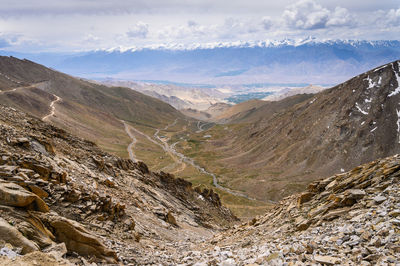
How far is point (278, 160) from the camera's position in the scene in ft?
367

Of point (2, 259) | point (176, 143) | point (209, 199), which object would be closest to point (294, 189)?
point (209, 199)

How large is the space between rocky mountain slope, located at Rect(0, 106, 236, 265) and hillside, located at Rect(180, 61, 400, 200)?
199 feet

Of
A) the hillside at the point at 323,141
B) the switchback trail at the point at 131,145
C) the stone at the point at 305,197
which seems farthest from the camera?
the switchback trail at the point at 131,145

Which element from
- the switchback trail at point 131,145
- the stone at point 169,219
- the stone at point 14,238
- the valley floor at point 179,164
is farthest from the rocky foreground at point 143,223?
Result: the switchback trail at point 131,145

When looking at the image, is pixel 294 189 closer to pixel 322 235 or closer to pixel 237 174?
pixel 237 174

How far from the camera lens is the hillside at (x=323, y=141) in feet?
299

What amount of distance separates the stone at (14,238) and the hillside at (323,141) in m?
79.7

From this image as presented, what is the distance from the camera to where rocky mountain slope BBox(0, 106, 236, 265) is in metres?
13.2

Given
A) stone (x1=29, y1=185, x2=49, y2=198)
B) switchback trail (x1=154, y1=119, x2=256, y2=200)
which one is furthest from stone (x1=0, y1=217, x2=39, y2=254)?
switchback trail (x1=154, y1=119, x2=256, y2=200)

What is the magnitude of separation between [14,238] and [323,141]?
104 metres

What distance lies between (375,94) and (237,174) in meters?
53.3

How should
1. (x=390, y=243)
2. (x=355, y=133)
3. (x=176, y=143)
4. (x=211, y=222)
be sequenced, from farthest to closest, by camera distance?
(x=176, y=143) → (x=355, y=133) → (x=211, y=222) → (x=390, y=243)

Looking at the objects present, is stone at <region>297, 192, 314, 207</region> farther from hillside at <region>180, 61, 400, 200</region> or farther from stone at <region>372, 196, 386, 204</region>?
hillside at <region>180, 61, 400, 200</region>

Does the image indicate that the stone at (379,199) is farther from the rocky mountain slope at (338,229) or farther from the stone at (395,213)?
the stone at (395,213)
